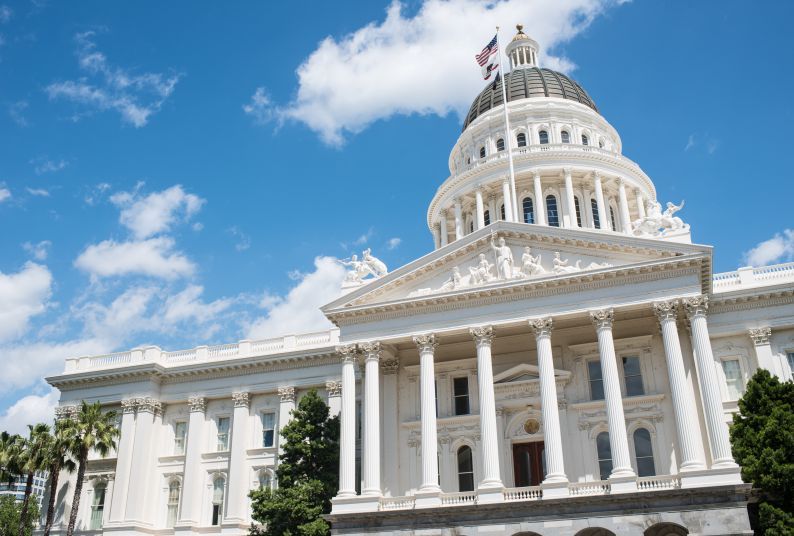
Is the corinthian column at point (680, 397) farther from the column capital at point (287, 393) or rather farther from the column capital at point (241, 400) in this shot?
the column capital at point (241, 400)

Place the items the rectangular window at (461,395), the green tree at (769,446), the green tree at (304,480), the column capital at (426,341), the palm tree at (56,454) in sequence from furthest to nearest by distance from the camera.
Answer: the palm tree at (56,454), the rectangular window at (461,395), the column capital at (426,341), the green tree at (304,480), the green tree at (769,446)

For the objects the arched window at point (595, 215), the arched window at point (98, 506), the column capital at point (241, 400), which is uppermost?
the arched window at point (595, 215)

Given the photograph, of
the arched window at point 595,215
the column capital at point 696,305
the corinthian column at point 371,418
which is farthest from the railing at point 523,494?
the arched window at point 595,215

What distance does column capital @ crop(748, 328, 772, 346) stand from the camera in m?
37.5

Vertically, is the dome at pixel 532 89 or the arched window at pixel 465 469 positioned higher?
the dome at pixel 532 89

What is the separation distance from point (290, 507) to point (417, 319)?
33.1 ft

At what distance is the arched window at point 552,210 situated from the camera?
185ft

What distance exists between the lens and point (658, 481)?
32.2 m

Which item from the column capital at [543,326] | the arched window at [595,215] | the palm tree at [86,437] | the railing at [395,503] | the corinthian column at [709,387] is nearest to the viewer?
the corinthian column at [709,387]

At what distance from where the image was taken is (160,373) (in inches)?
1885

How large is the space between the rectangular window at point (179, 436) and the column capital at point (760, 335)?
3111 centimetres

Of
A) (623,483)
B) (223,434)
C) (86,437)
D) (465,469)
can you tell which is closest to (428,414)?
(465,469)

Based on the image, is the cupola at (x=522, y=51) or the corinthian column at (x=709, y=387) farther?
the cupola at (x=522, y=51)

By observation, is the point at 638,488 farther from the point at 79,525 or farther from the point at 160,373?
the point at 79,525
